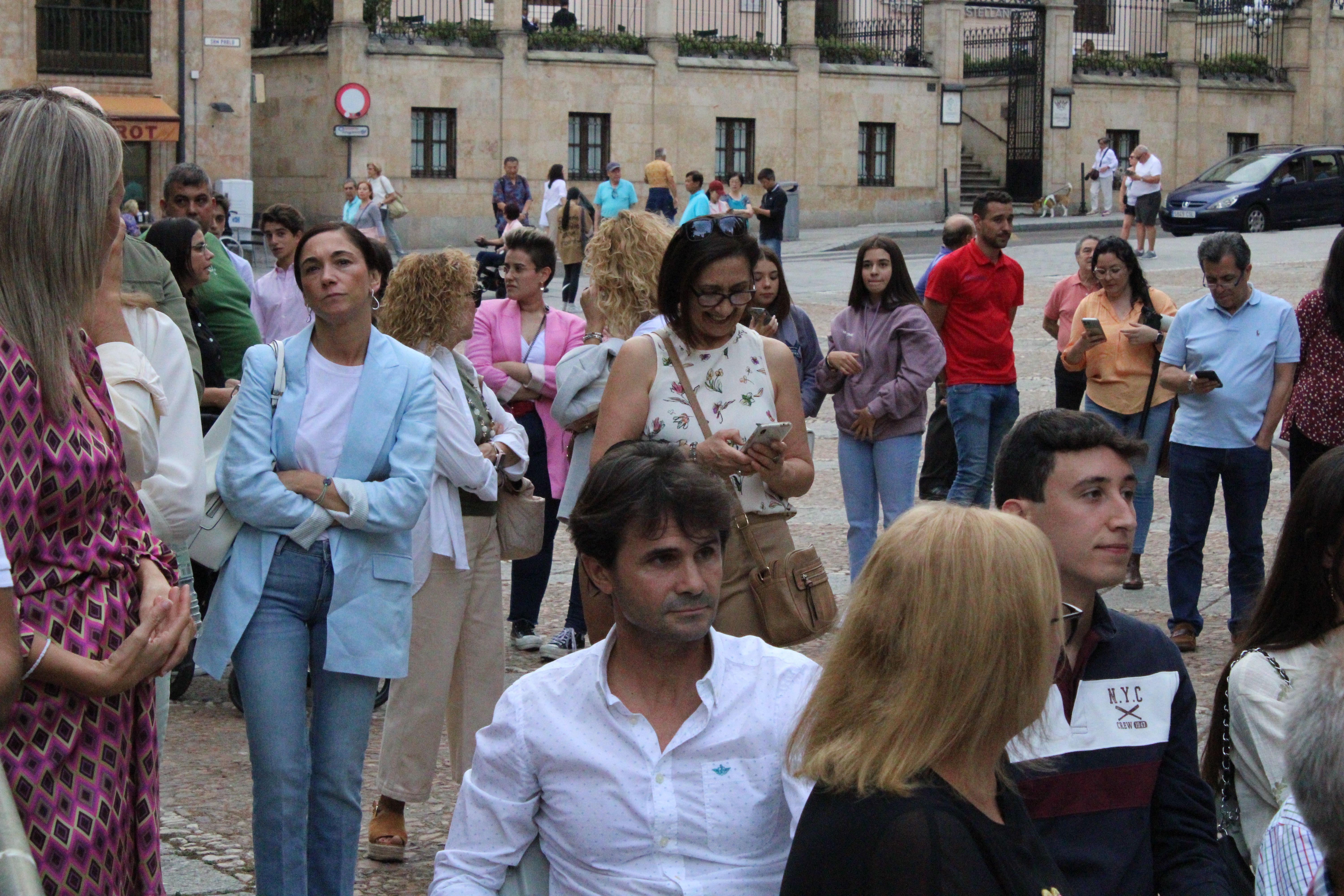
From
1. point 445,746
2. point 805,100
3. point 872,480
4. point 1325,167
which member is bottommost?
point 445,746

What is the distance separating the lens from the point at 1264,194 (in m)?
31.8

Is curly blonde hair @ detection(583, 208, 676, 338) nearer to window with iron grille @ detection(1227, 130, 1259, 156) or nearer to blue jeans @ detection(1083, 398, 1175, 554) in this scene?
blue jeans @ detection(1083, 398, 1175, 554)

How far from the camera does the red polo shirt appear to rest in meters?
9.37

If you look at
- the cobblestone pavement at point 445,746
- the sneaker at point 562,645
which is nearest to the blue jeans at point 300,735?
the cobblestone pavement at point 445,746

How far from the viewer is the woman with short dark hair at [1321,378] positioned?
725 centimetres

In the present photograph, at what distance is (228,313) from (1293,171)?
29295 millimetres

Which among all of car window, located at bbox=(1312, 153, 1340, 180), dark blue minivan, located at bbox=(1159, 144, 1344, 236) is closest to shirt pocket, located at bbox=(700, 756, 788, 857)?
dark blue minivan, located at bbox=(1159, 144, 1344, 236)

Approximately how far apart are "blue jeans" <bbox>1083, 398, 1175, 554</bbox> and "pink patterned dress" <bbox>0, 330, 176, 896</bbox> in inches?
259

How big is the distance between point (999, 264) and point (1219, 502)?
284cm

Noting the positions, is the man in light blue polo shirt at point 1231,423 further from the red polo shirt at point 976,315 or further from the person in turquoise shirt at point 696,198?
the person in turquoise shirt at point 696,198

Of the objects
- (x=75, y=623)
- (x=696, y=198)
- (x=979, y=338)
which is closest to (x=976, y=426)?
(x=979, y=338)

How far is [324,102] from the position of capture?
33594 millimetres

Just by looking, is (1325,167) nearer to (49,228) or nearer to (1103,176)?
(1103,176)

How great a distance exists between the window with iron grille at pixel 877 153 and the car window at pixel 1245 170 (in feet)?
26.0
